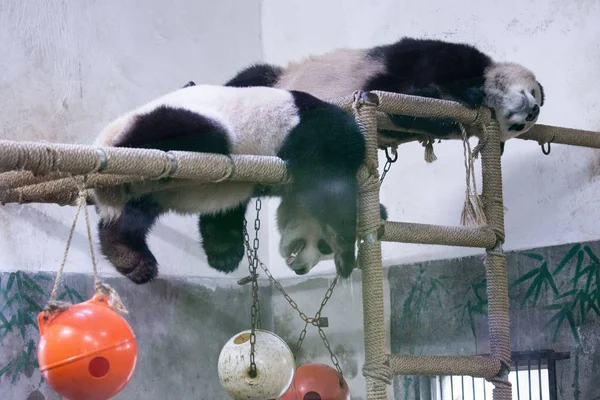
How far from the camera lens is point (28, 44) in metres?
3.41

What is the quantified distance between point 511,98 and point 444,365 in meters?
1.02

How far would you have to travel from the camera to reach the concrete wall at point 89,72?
3.32 metres

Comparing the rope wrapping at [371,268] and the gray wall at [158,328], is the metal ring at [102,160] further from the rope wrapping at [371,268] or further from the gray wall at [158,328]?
the gray wall at [158,328]

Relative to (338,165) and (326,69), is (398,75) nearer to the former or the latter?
(326,69)

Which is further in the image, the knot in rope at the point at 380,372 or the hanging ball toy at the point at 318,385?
the hanging ball toy at the point at 318,385

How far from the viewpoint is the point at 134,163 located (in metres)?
2.05

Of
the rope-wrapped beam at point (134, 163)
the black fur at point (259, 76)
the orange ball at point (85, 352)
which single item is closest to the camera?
the orange ball at point (85, 352)

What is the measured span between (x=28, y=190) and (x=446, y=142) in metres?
1.90

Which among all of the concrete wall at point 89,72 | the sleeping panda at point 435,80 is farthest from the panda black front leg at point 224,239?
the concrete wall at point 89,72

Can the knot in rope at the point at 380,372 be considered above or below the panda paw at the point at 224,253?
below

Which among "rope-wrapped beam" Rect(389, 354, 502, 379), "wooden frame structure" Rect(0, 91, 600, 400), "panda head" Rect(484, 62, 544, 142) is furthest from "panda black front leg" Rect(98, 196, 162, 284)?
"panda head" Rect(484, 62, 544, 142)

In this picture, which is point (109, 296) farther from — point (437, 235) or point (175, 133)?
point (437, 235)

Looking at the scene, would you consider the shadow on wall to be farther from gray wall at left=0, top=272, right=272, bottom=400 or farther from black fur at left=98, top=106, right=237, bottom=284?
black fur at left=98, top=106, right=237, bottom=284

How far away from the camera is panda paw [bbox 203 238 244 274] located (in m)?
3.00
